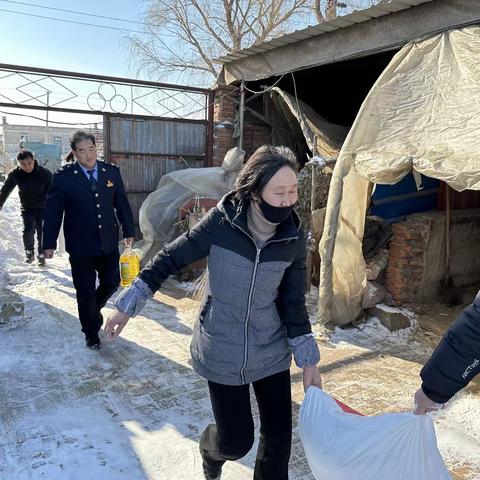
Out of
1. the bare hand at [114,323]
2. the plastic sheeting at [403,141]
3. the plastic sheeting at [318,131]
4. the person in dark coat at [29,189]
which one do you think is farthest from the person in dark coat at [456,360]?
the person in dark coat at [29,189]

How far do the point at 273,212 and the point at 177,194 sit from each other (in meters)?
5.48

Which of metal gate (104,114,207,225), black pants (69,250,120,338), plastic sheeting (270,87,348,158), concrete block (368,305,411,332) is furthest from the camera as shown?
metal gate (104,114,207,225)

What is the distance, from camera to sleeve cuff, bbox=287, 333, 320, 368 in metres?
2.02

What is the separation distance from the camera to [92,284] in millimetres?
4039

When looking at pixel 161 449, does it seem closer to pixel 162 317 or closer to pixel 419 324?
pixel 162 317

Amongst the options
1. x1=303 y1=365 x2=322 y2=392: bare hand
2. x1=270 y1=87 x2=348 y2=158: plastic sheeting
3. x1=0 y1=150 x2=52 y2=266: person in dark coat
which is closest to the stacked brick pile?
x1=270 y1=87 x2=348 y2=158: plastic sheeting

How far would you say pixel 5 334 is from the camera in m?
4.49

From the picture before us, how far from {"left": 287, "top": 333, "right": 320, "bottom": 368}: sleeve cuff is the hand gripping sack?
228mm

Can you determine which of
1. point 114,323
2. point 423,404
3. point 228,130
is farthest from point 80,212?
point 228,130

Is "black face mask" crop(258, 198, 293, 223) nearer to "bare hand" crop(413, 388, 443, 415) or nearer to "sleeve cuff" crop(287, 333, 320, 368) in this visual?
"sleeve cuff" crop(287, 333, 320, 368)

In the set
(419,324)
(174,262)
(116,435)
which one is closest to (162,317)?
(116,435)

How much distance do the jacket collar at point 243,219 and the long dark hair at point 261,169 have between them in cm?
4

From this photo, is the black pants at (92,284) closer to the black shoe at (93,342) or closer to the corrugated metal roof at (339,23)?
the black shoe at (93,342)

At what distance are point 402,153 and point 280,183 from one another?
257 centimetres
